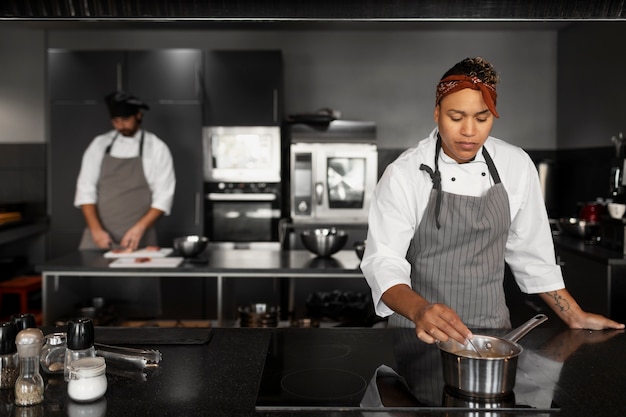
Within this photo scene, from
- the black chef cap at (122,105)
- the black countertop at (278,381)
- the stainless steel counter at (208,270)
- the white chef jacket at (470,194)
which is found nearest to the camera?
the black countertop at (278,381)

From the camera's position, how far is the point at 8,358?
1.39 metres

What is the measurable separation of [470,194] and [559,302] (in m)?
0.43

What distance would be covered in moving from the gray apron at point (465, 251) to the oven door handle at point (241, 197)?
3623 mm

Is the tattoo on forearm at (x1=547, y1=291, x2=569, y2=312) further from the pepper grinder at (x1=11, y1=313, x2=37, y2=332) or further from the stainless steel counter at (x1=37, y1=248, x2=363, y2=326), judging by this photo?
the pepper grinder at (x1=11, y1=313, x2=37, y2=332)

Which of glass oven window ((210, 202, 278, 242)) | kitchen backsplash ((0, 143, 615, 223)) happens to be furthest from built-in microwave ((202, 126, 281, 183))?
kitchen backsplash ((0, 143, 615, 223))

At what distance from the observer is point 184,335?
1.87 m

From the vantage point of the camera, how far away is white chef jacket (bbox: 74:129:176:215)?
4281mm

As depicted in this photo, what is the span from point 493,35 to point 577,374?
5271mm

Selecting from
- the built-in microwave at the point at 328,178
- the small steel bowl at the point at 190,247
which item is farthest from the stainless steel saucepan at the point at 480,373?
the built-in microwave at the point at 328,178

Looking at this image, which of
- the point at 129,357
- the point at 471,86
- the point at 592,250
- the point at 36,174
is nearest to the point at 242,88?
the point at 36,174

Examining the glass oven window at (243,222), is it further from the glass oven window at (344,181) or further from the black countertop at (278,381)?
the black countertop at (278,381)

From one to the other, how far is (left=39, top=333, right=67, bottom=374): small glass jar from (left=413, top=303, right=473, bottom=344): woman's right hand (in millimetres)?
843

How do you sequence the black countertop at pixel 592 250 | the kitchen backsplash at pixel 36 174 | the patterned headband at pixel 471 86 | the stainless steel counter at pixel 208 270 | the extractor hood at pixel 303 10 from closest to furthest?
the extractor hood at pixel 303 10 < the patterned headband at pixel 471 86 < the stainless steel counter at pixel 208 270 < the black countertop at pixel 592 250 < the kitchen backsplash at pixel 36 174

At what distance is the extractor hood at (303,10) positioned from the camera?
1.59 meters
